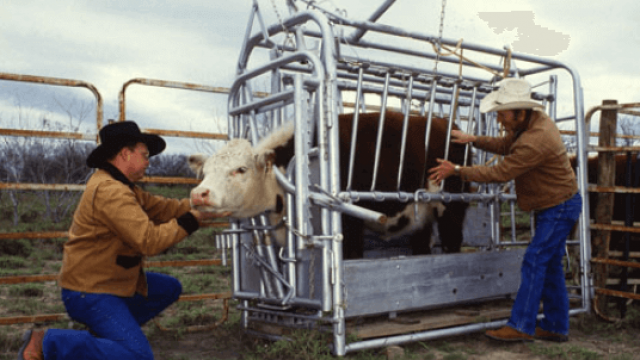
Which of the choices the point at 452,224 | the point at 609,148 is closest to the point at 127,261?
the point at 452,224

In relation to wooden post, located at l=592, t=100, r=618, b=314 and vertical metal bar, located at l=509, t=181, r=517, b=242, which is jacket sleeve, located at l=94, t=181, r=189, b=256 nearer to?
vertical metal bar, located at l=509, t=181, r=517, b=242

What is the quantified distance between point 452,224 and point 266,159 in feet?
8.21

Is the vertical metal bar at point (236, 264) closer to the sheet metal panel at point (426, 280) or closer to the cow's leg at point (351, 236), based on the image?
the cow's leg at point (351, 236)

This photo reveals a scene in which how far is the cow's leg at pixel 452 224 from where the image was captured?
→ 6297 millimetres

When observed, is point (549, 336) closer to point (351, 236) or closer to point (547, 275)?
point (547, 275)

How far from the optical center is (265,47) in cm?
543

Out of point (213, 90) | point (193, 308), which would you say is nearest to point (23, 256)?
point (193, 308)

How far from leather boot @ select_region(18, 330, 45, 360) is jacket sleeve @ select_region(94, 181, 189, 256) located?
2.27 feet

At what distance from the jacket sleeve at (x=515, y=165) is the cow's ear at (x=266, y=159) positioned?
1.52 m

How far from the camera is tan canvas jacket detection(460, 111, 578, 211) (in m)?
4.61

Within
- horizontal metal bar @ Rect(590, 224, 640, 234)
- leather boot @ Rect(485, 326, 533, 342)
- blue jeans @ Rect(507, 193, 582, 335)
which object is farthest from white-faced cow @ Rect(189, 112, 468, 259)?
horizontal metal bar @ Rect(590, 224, 640, 234)

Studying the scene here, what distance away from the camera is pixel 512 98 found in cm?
480

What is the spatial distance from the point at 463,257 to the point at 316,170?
153 cm

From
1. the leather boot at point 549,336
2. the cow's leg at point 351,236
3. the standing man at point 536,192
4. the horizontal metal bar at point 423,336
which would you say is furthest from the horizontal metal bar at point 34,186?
the leather boot at point 549,336
